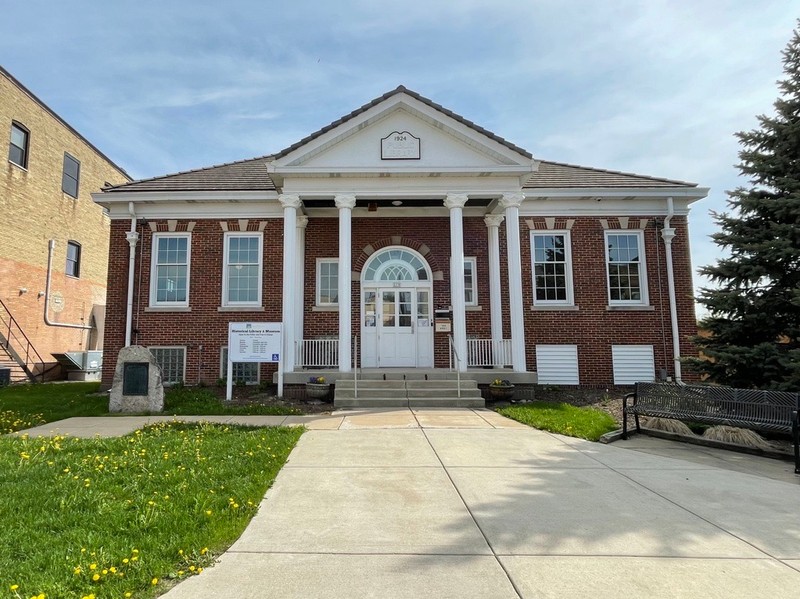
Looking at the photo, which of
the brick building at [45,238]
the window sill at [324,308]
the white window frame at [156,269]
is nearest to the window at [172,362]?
the white window frame at [156,269]

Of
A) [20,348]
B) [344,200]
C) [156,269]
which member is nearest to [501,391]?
[344,200]

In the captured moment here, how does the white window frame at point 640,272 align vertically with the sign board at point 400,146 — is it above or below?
below

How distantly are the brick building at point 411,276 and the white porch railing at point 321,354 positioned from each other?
60mm

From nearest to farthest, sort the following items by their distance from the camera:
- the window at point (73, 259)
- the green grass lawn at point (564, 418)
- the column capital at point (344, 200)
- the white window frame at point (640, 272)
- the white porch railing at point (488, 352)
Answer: the green grass lawn at point (564, 418), the column capital at point (344, 200), the white porch railing at point (488, 352), the white window frame at point (640, 272), the window at point (73, 259)

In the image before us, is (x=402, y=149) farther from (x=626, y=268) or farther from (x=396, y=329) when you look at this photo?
(x=626, y=268)

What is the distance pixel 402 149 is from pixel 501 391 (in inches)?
260

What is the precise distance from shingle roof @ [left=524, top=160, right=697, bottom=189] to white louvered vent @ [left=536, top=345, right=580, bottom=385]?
15.6 ft

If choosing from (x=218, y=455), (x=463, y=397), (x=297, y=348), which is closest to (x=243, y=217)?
(x=297, y=348)

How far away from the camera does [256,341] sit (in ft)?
36.3

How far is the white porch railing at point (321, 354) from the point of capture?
12617mm

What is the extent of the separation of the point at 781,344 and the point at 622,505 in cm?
607

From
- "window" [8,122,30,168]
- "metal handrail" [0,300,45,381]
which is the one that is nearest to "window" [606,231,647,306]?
"metal handrail" [0,300,45,381]

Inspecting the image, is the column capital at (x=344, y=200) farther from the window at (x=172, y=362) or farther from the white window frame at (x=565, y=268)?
the window at (x=172, y=362)

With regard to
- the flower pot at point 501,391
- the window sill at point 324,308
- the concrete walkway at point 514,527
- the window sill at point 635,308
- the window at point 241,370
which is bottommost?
the concrete walkway at point 514,527
